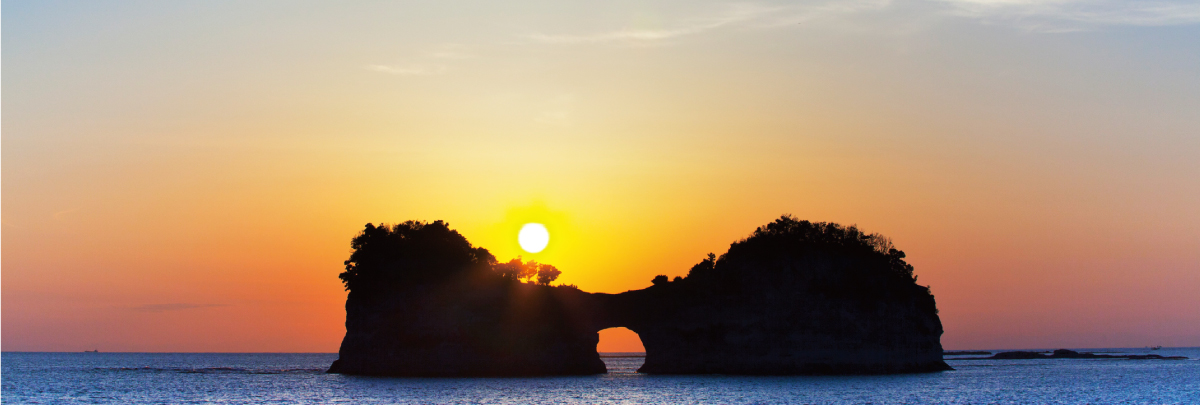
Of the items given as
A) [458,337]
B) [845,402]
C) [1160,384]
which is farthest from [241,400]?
[1160,384]

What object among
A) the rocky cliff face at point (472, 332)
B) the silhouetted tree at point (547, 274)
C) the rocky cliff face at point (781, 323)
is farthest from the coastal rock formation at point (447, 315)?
the rocky cliff face at point (781, 323)

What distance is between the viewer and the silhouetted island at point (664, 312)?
8444 cm

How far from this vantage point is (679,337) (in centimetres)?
8662

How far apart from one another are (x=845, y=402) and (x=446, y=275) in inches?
1569

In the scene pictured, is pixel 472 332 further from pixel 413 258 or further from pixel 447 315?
pixel 413 258

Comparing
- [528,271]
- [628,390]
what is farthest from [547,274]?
[628,390]

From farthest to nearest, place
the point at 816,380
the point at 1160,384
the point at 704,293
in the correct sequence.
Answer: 1. the point at 704,293
2. the point at 1160,384
3. the point at 816,380

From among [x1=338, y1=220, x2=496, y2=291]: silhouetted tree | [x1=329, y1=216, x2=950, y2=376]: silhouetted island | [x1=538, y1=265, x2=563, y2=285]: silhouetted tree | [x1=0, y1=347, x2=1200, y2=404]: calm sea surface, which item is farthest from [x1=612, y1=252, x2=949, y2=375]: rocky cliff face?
[x1=338, y1=220, x2=496, y2=291]: silhouetted tree

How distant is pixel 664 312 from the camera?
286 feet

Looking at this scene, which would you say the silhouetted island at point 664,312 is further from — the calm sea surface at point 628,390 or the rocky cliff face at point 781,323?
the calm sea surface at point 628,390

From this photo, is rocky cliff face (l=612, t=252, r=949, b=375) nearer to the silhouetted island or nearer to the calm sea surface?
the silhouetted island

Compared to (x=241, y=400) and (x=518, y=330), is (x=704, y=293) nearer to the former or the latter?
(x=518, y=330)

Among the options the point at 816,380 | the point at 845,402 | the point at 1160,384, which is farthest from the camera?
the point at 1160,384

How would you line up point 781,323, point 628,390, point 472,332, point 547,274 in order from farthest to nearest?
1. point 547,274
2. point 781,323
3. point 472,332
4. point 628,390
